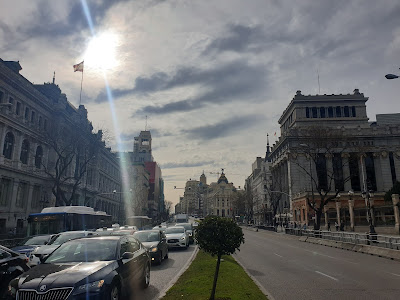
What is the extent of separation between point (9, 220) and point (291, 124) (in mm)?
64799

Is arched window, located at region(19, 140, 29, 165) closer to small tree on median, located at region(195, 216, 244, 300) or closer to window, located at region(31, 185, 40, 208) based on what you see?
window, located at region(31, 185, 40, 208)

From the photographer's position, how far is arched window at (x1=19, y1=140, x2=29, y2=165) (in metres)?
40.5

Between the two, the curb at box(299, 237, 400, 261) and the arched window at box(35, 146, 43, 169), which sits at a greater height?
the arched window at box(35, 146, 43, 169)

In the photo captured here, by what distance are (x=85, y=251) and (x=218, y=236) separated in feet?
11.0

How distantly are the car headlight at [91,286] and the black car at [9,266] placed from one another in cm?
357

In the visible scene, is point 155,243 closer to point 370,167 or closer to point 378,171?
point 370,167

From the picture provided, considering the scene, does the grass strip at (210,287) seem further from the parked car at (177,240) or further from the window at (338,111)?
the window at (338,111)

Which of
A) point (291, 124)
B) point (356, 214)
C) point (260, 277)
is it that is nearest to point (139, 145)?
point (291, 124)

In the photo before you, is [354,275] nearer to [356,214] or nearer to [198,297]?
[198,297]

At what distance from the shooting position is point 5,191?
37062 mm

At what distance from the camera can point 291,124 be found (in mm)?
80625

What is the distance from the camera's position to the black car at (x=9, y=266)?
26.7ft

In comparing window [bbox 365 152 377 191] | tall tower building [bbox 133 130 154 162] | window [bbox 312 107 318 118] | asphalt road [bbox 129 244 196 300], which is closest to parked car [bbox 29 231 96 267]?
asphalt road [bbox 129 244 196 300]

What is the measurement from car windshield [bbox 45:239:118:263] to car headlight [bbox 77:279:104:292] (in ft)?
4.14
